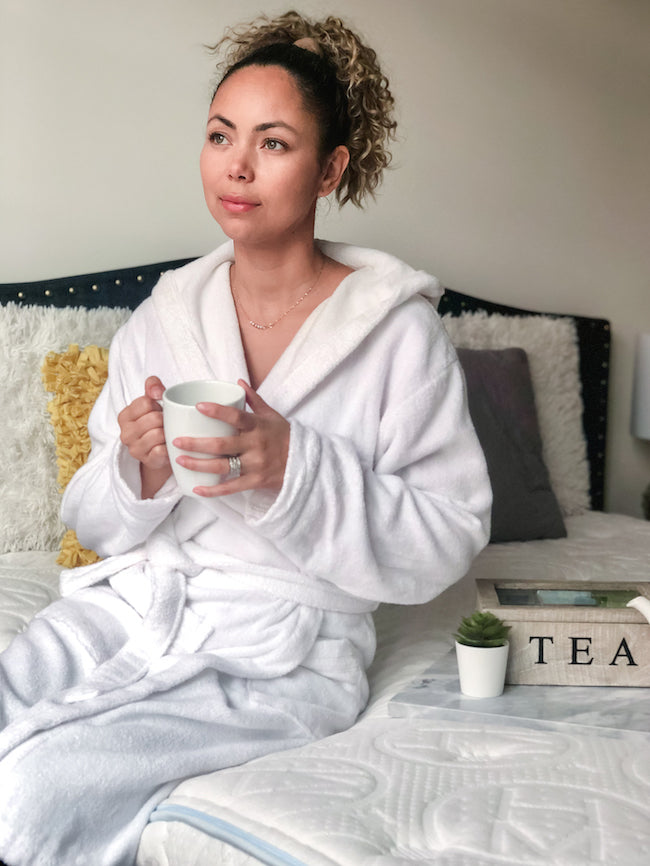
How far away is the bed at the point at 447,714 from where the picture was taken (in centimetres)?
101

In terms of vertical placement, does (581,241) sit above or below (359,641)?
above

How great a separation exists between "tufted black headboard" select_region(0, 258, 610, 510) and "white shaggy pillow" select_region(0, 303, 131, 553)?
12 cm

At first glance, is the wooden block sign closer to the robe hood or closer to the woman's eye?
the robe hood

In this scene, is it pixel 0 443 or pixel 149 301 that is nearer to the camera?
pixel 149 301

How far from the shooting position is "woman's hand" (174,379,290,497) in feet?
3.64

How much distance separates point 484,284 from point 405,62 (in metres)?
0.62

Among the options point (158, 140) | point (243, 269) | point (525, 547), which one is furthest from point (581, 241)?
point (243, 269)

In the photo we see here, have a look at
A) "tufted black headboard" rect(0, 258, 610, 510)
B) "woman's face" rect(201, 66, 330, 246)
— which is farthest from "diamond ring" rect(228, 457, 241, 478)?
"tufted black headboard" rect(0, 258, 610, 510)

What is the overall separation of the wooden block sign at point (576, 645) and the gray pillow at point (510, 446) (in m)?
0.94

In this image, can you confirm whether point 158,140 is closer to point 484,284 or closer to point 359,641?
point 484,284

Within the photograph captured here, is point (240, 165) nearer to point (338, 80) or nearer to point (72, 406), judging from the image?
point (338, 80)

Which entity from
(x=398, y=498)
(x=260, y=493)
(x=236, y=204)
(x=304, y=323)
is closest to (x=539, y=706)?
(x=398, y=498)

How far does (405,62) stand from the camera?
8.79 ft

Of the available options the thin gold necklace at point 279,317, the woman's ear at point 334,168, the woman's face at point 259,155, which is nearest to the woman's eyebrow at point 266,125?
the woman's face at point 259,155
